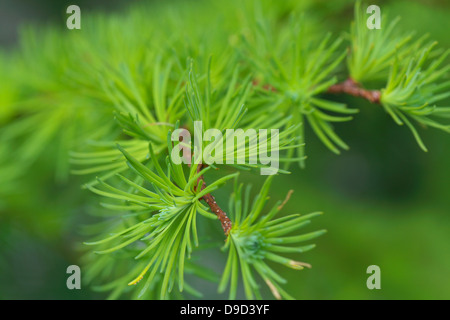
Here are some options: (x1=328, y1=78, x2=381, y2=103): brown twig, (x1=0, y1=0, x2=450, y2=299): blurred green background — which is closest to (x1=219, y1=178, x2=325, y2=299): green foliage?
(x1=328, y1=78, x2=381, y2=103): brown twig

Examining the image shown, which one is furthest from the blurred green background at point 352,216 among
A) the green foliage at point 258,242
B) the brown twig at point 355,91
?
the green foliage at point 258,242

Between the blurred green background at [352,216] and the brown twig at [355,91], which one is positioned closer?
the brown twig at [355,91]

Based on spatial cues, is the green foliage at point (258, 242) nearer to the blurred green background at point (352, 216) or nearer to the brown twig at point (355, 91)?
the brown twig at point (355, 91)

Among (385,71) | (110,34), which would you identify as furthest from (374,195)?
(110,34)

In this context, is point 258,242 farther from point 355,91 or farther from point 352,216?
point 352,216

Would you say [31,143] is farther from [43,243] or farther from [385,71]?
[385,71]

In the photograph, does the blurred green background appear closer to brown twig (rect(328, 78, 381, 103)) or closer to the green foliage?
brown twig (rect(328, 78, 381, 103))
